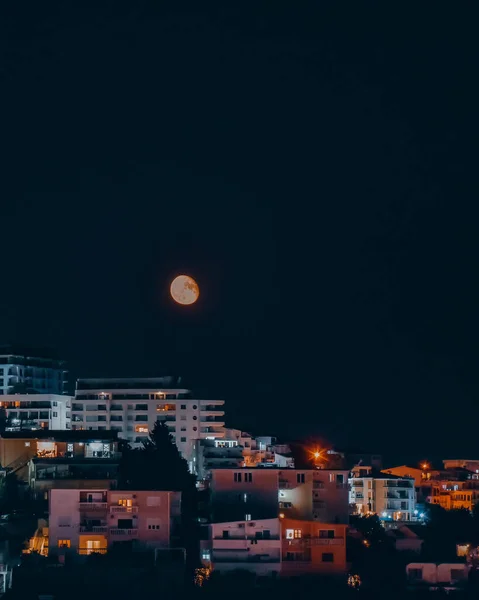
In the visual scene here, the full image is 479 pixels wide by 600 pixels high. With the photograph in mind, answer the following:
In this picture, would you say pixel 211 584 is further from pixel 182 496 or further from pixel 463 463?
pixel 463 463

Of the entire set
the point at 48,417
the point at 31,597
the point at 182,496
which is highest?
the point at 48,417

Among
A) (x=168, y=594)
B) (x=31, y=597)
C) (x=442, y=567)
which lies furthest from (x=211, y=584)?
(x=442, y=567)

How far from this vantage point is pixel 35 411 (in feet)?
181

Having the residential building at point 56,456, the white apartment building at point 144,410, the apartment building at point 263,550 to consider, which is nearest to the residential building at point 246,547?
the apartment building at point 263,550

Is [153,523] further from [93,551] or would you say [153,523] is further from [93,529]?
[93,551]

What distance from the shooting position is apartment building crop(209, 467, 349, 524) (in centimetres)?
3934

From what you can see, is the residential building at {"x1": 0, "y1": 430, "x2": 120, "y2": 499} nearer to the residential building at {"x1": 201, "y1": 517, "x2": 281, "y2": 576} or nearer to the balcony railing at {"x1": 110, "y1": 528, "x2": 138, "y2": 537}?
the balcony railing at {"x1": 110, "y1": 528, "x2": 138, "y2": 537}

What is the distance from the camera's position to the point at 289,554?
3838 cm

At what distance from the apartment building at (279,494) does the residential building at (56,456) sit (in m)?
3.49

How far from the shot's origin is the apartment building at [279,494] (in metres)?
39.3

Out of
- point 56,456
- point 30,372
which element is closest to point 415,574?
point 56,456

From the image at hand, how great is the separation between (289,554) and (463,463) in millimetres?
23698

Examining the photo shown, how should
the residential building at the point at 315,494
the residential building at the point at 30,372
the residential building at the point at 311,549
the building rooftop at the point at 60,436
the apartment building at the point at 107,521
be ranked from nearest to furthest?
the apartment building at the point at 107,521 < the residential building at the point at 311,549 < the residential building at the point at 315,494 < the building rooftop at the point at 60,436 < the residential building at the point at 30,372

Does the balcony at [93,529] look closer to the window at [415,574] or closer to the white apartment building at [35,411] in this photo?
the window at [415,574]
